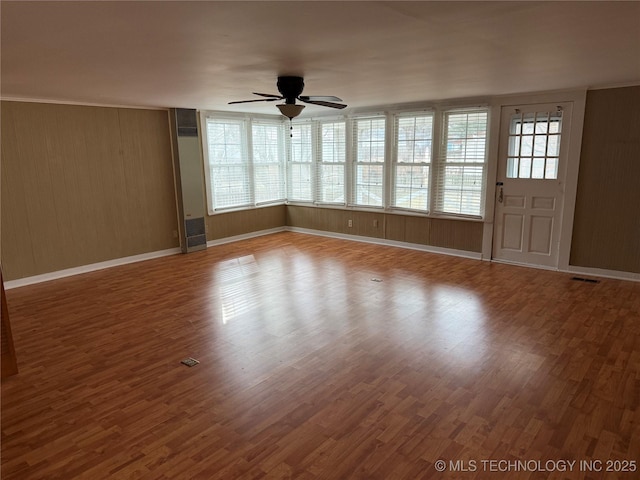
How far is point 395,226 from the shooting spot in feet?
23.9

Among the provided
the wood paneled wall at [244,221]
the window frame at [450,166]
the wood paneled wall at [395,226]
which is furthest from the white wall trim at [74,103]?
the window frame at [450,166]

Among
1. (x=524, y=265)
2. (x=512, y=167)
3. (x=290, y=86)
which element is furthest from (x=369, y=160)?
(x=290, y=86)

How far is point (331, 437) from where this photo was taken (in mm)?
2471

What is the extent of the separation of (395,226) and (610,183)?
10.3 feet

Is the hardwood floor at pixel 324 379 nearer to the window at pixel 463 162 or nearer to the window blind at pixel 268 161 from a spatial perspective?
the window at pixel 463 162

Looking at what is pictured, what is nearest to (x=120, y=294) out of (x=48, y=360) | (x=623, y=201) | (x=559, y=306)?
(x=48, y=360)

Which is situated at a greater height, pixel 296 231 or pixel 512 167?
pixel 512 167

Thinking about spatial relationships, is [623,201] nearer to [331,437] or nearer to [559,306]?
[559,306]

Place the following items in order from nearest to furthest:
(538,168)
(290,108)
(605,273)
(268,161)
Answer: (290,108), (605,273), (538,168), (268,161)

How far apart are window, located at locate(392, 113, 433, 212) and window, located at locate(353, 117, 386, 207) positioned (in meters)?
0.28

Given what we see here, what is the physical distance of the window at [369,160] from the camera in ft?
23.7

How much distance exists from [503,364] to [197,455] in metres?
2.32

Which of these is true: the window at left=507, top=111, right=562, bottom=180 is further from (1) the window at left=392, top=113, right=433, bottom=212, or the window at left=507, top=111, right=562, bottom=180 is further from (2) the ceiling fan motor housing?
(2) the ceiling fan motor housing

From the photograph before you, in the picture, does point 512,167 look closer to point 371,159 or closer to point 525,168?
point 525,168
